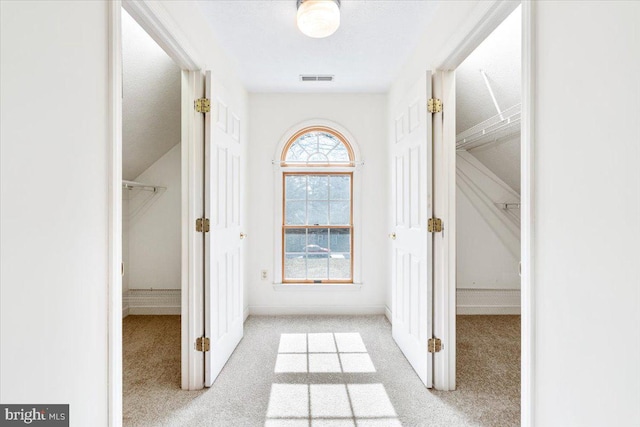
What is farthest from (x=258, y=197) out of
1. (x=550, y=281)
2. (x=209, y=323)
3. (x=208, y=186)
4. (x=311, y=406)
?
(x=550, y=281)

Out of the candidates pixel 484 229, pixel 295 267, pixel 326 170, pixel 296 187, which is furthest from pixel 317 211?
pixel 484 229

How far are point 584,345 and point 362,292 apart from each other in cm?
293

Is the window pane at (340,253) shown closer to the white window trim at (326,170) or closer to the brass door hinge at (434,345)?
the white window trim at (326,170)

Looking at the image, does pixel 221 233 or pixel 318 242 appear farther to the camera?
pixel 318 242

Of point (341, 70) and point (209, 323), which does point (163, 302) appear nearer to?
point (209, 323)

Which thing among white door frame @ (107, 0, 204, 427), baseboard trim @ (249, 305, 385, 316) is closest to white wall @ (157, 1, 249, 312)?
white door frame @ (107, 0, 204, 427)

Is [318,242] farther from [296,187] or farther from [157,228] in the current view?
[157,228]

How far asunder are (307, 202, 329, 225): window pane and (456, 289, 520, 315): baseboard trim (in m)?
1.78

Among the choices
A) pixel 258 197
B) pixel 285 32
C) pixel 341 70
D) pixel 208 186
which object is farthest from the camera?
pixel 258 197

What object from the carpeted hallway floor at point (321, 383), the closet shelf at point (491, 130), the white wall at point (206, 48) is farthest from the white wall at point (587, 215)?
the white wall at point (206, 48)

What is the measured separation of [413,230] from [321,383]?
1.30 meters

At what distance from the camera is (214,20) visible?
2.36 metres

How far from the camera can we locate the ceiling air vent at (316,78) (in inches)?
132

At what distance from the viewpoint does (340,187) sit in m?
3.99
